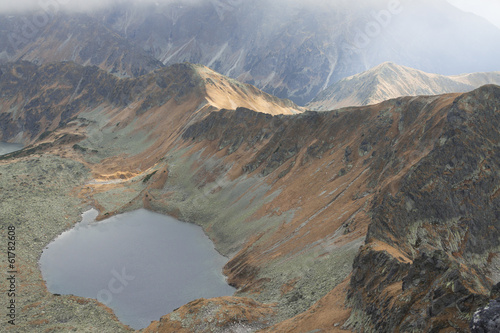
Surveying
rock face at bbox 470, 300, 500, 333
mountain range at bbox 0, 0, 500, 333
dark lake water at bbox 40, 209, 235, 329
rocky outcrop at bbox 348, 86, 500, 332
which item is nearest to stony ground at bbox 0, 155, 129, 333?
mountain range at bbox 0, 0, 500, 333

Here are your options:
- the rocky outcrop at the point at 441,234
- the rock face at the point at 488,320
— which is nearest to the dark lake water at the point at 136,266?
the rocky outcrop at the point at 441,234

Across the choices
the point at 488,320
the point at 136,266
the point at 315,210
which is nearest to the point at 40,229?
the point at 136,266

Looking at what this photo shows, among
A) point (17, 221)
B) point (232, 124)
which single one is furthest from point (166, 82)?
point (17, 221)

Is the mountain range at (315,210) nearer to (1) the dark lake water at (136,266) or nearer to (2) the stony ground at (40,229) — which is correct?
(2) the stony ground at (40,229)

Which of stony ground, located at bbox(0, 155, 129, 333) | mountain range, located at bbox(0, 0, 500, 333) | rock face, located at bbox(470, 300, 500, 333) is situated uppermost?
rock face, located at bbox(470, 300, 500, 333)

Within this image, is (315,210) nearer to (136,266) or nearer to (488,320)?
(136,266)

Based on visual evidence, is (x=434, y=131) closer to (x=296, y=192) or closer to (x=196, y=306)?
(x=296, y=192)

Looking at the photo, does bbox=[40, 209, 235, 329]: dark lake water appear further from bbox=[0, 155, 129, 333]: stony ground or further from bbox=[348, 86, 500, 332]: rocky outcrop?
bbox=[348, 86, 500, 332]: rocky outcrop

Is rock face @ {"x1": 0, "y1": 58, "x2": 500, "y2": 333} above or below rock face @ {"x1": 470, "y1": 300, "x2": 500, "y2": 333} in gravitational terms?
below
